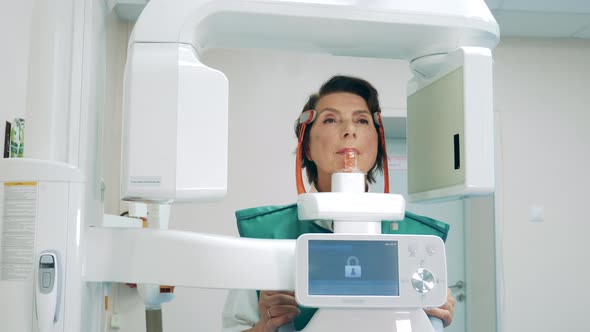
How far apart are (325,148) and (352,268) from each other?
0.55 metres

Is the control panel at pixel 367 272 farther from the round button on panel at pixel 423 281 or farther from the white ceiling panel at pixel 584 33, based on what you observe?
the white ceiling panel at pixel 584 33

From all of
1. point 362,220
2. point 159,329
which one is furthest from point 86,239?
point 159,329

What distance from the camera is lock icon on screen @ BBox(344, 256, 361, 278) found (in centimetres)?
78

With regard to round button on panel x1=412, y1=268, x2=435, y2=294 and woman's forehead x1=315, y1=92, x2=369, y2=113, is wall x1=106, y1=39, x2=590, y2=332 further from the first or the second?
round button on panel x1=412, y1=268, x2=435, y2=294

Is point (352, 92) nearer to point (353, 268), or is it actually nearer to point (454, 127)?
point (454, 127)

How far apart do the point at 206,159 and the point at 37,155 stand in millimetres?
240

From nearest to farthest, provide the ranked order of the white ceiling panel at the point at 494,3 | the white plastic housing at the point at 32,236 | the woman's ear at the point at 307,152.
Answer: the white plastic housing at the point at 32,236, the woman's ear at the point at 307,152, the white ceiling panel at the point at 494,3

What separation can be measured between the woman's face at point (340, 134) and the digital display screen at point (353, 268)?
484 mm

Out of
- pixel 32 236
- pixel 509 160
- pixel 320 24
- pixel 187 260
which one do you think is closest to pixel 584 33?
pixel 509 160

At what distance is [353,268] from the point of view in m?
0.78

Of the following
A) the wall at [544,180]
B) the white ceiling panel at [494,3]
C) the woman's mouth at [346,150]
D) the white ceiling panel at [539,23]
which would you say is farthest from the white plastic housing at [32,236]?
the wall at [544,180]

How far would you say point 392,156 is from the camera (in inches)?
158

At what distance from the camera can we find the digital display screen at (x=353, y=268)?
771mm

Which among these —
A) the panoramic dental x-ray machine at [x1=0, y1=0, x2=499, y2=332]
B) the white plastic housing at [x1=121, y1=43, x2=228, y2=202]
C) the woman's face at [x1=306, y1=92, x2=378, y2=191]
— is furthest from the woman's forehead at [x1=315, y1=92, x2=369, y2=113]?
the white plastic housing at [x1=121, y1=43, x2=228, y2=202]
